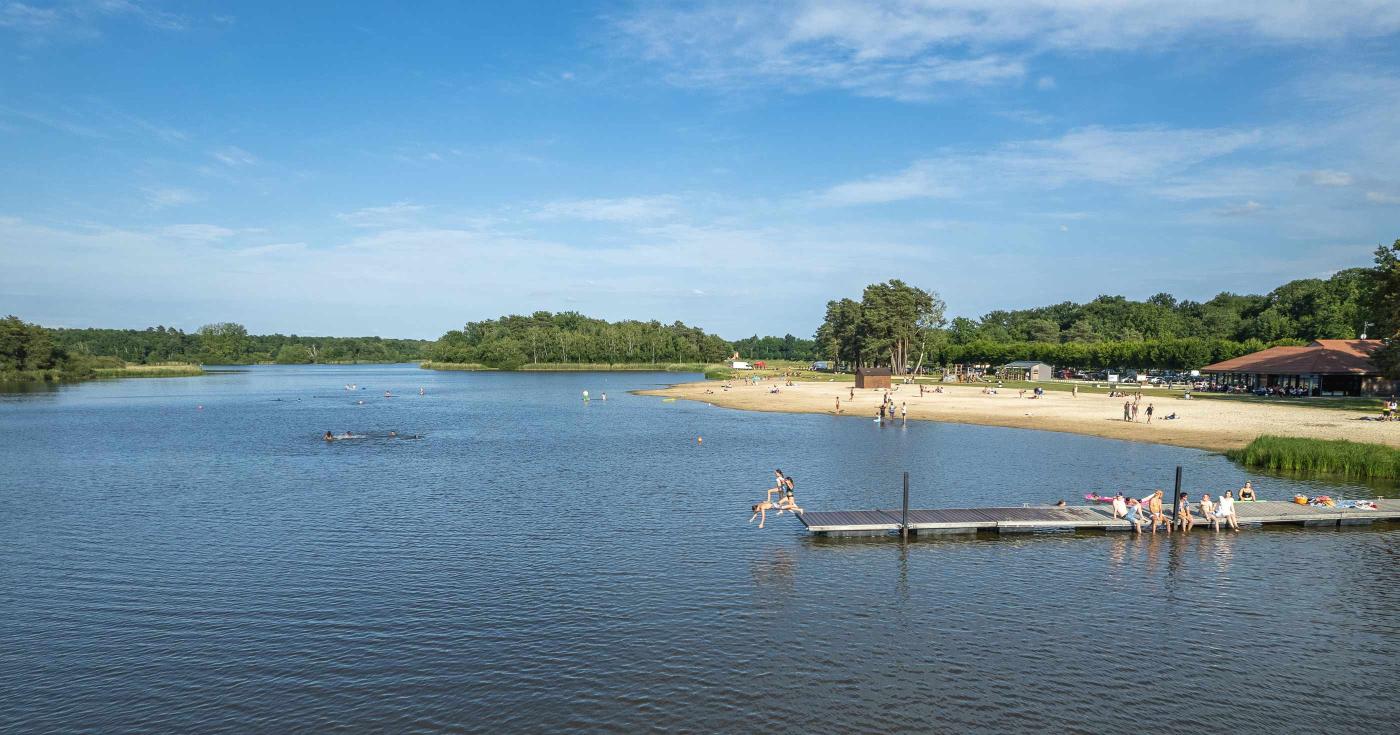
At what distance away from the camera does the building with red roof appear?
254 ft

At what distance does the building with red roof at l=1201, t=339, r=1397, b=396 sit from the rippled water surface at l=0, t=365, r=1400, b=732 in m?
53.1

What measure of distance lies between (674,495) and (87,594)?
2112cm

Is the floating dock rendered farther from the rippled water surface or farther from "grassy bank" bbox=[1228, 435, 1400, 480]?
Answer: "grassy bank" bbox=[1228, 435, 1400, 480]

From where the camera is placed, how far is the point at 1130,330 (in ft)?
562

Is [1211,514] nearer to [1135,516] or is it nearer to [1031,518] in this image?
[1135,516]

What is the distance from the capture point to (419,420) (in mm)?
77625

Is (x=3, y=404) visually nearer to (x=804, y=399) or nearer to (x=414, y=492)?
(x=414, y=492)

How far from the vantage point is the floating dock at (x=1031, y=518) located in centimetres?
2833

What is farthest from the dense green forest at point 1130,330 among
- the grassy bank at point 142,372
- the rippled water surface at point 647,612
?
the grassy bank at point 142,372

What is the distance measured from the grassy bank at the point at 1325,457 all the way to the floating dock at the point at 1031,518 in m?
10.4

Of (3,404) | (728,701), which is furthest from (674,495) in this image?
(3,404)

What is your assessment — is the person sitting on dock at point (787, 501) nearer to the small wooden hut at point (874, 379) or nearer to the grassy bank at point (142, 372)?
the small wooden hut at point (874, 379)

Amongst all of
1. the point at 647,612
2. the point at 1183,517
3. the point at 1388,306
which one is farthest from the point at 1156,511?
the point at 1388,306

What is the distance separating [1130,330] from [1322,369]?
98.1 m
